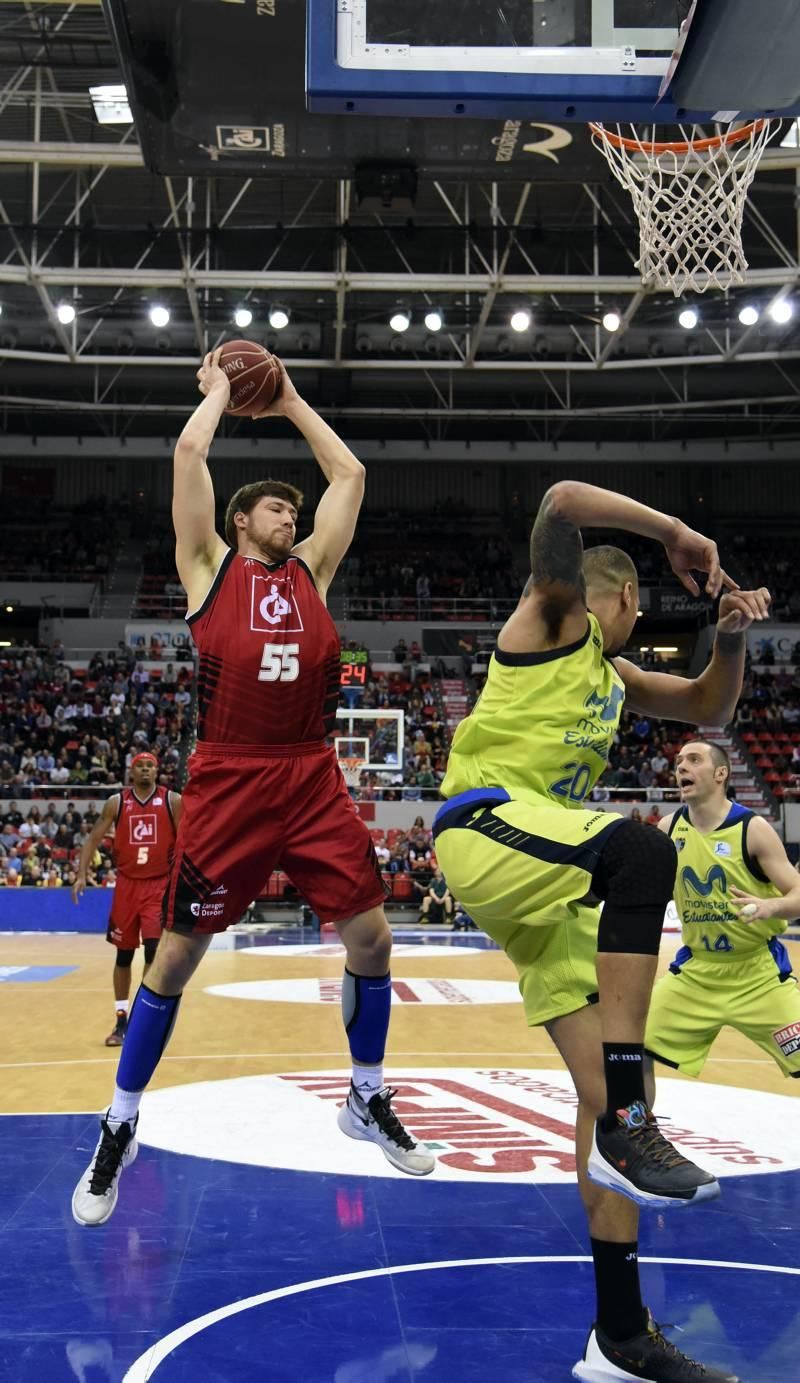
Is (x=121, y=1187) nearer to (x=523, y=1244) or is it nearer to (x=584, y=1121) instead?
(x=523, y=1244)

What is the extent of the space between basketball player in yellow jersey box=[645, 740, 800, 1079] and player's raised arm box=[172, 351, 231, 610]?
2.42 metres

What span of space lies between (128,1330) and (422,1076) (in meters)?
3.84

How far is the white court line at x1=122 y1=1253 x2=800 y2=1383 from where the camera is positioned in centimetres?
324

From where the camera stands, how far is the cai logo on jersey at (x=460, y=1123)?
531 cm

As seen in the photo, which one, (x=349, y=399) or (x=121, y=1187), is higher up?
(x=349, y=399)

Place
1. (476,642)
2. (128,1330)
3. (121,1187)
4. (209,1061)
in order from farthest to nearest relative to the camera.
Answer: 1. (476,642)
2. (209,1061)
3. (121,1187)
4. (128,1330)

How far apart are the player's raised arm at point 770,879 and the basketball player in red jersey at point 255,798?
172 cm

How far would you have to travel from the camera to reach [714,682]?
13.7 feet

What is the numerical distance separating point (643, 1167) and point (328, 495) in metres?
2.67

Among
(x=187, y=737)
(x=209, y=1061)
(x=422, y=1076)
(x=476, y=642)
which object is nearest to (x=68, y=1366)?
(x=422, y=1076)

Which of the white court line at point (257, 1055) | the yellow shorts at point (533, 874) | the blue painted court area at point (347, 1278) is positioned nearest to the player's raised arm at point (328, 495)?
the yellow shorts at point (533, 874)

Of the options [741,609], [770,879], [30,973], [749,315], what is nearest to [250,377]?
[741,609]

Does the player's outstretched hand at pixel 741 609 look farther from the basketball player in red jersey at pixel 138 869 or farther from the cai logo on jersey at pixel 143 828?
the cai logo on jersey at pixel 143 828

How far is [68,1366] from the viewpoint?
3199 millimetres
